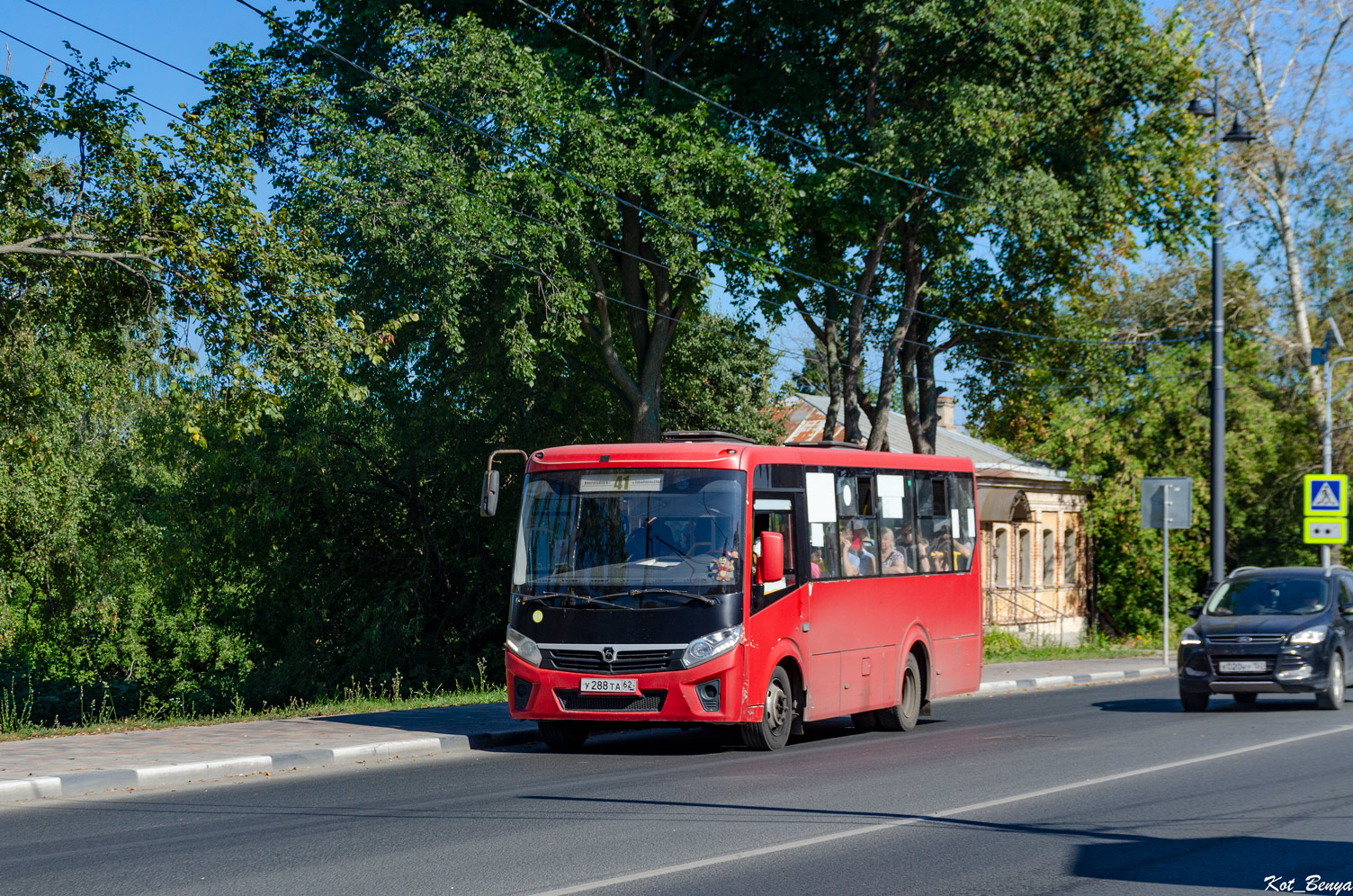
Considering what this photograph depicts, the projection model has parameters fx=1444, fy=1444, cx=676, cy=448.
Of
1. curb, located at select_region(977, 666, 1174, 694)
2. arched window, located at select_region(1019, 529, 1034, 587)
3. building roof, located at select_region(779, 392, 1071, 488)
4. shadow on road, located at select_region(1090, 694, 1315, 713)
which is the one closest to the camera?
shadow on road, located at select_region(1090, 694, 1315, 713)

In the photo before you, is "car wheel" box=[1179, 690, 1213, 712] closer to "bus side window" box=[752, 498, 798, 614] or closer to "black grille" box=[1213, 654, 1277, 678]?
"black grille" box=[1213, 654, 1277, 678]

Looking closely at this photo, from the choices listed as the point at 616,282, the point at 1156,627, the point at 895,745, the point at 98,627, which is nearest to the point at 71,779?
the point at 895,745

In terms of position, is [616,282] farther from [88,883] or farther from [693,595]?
[88,883]

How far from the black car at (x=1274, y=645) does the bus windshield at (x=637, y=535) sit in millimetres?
7885

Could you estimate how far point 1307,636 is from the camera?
18.2 metres

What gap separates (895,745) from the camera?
583 inches

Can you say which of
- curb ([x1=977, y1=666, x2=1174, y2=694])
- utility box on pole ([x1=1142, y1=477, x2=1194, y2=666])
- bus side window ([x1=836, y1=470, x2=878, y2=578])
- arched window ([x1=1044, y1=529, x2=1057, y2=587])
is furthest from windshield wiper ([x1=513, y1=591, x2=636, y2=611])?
arched window ([x1=1044, y1=529, x2=1057, y2=587])

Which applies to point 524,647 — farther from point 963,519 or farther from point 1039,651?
point 1039,651

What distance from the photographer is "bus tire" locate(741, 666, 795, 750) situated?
14.1 meters

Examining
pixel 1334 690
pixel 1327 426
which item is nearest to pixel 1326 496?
pixel 1327 426

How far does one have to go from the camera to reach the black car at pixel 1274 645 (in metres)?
18.2

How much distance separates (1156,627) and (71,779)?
36.5 m

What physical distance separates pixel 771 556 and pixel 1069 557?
113 ft

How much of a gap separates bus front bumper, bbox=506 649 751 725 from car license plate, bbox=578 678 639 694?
3 centimetres
